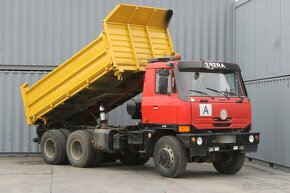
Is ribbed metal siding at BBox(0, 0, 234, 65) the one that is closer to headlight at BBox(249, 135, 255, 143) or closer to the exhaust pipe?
the exhaust pipe

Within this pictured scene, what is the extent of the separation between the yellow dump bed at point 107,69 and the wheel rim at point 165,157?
1976 millimetres

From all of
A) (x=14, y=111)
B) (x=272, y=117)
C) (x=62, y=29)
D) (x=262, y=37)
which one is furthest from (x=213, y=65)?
(x=14, y=111)

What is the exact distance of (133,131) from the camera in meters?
11.8

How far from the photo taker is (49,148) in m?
13.6

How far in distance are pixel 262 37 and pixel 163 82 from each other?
468cm

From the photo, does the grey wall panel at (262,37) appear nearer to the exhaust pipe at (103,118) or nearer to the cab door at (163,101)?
the cab door at (163,101)

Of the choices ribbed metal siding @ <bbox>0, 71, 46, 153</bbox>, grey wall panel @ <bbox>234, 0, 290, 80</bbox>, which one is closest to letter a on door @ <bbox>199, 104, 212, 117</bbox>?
grey wall panel @ <bbox>234, 0, 290, 80</bbox>

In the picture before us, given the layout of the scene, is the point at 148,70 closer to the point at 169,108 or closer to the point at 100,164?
the point at 169,108

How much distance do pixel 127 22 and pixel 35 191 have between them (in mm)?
4783

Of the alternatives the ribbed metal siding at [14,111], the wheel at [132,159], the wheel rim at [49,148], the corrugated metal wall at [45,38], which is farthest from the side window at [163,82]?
the ribbed metal siding at [14,111]

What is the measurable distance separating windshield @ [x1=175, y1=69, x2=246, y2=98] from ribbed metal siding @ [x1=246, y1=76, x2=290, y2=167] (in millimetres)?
1953

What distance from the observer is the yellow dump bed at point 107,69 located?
1165 centimetres

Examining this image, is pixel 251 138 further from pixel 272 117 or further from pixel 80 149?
pixel 80 149

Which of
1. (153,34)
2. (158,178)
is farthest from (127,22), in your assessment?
(158,178)
